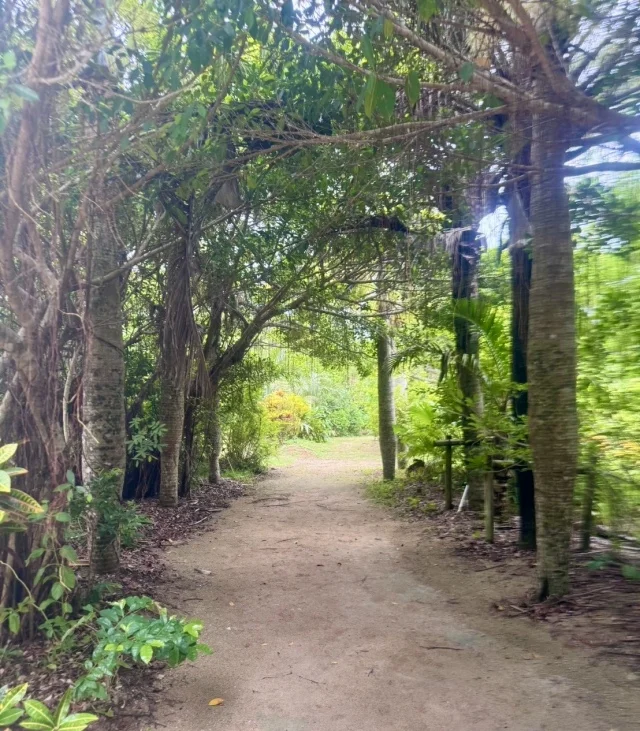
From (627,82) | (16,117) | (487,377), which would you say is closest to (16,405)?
(16,117)

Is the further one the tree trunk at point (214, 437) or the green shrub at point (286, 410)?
the green shrub at point (286, 410)

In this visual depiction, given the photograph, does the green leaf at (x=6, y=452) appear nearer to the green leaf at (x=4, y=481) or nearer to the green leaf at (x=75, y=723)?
the green leaf at (x=4, y=481)

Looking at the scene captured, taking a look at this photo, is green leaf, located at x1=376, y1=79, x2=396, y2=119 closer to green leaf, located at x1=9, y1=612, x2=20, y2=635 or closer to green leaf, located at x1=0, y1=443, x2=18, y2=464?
green leaf, located at x1=0, y1=443, x2=18, y2=464

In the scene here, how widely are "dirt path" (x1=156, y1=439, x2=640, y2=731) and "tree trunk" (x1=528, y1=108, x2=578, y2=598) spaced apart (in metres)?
0.66

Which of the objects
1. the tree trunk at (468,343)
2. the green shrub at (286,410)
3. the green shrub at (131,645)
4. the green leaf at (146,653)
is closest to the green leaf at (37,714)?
the green shrub at (131,645)

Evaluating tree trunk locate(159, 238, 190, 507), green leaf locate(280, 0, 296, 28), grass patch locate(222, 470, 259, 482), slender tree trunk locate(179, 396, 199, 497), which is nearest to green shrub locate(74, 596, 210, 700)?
green leaf locate(280, 0, 296, 28)

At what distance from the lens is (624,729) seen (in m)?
2.87

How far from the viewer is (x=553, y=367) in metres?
4.42

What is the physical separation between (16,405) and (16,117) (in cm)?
179

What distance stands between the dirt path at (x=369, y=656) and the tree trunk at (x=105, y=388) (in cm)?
110

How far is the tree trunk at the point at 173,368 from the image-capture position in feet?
23.7

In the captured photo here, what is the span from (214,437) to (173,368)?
397 cm

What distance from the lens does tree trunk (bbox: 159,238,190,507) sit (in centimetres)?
723

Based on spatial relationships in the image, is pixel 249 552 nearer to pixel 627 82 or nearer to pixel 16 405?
pixel 16 405
